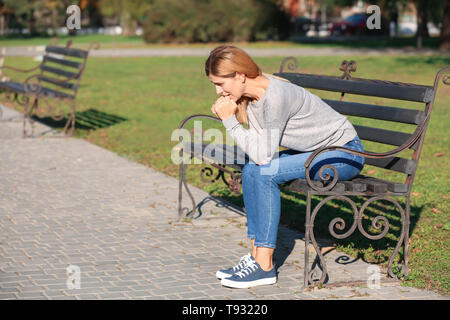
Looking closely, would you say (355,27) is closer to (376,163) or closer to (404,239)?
(376,163)

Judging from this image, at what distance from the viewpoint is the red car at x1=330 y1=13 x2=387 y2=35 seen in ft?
165

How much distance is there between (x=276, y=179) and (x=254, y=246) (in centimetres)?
45

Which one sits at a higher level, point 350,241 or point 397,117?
point 397,117

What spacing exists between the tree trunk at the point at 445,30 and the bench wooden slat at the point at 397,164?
26.7 metres

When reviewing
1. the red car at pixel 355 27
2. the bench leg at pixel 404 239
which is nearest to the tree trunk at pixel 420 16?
the red car at pixel 355 27

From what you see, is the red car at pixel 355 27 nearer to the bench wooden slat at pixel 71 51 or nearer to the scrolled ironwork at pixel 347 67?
the bench wooden slat at pixel 71 51

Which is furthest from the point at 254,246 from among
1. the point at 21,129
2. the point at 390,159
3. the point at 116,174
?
the point at 21,129

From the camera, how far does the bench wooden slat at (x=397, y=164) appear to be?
4.46 metres

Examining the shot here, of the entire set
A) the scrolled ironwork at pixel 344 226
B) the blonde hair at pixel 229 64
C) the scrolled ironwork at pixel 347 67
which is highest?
the blonde hair at pixel 229 64

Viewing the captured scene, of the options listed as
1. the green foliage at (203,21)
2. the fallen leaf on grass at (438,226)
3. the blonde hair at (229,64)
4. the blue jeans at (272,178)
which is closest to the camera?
the blonde hair at (229,64)

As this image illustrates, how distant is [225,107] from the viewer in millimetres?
4344

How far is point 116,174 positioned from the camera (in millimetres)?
7633

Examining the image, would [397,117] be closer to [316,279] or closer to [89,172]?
[316,279]

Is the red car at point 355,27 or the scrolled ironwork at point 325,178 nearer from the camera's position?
the scrolled ironwork at point 325,178
